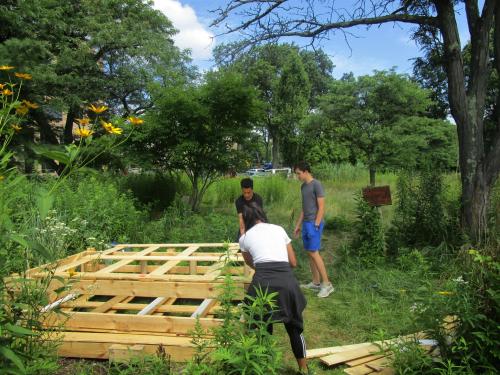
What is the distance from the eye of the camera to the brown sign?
6.84 metres

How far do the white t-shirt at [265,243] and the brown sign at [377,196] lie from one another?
402 cm

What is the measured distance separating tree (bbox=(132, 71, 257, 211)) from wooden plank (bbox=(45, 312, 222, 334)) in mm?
6367

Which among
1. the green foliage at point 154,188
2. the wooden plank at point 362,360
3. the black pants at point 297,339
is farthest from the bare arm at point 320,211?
the green foliage at point 154,188

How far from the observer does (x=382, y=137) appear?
11438mm

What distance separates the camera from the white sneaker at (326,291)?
5.34 meters

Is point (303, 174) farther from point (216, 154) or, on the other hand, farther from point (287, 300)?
point (216, 154)

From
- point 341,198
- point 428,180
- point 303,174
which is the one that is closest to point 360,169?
point 341,198

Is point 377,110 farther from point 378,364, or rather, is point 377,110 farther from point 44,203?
point 44,203

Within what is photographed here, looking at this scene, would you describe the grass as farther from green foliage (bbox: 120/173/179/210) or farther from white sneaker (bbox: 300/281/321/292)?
green foliage (bbox: 120/173/179/210)

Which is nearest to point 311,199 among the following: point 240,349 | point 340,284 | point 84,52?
point 340,284

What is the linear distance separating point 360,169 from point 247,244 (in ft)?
53.2

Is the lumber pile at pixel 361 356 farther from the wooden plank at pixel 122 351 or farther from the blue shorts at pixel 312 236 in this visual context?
the blue shorts at pixel 312 236

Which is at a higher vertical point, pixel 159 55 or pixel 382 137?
pixel 159 55

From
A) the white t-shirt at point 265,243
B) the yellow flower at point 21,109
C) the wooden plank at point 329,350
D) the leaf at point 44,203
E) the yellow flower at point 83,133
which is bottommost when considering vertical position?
the wooden plank at point 329,350
